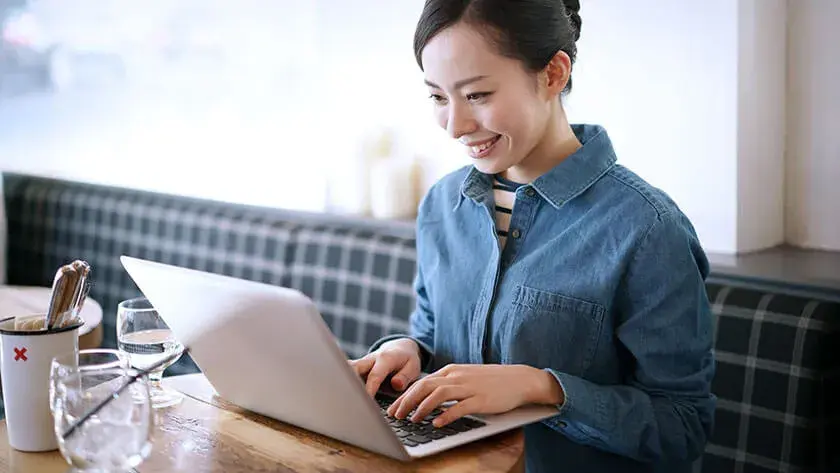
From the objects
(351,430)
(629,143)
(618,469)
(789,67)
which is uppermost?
(789,67)

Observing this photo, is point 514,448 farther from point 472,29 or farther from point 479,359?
point 472,29

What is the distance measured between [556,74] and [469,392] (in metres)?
0.49

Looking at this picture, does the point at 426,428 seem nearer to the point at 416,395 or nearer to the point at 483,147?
the point at 416,395

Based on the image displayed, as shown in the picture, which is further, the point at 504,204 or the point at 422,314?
the point at 422,314

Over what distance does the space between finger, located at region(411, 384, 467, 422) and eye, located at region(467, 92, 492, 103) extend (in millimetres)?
403

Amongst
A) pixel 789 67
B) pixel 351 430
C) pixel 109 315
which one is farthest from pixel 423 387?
pixel 109 315

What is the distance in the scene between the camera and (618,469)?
136 cm

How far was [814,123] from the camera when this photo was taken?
193cm

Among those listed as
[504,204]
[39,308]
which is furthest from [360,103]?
[504,204]

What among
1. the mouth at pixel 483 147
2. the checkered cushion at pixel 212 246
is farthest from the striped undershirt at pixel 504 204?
the checkered cushion at pixel 212 246

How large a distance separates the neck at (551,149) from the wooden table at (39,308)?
908 millimetres

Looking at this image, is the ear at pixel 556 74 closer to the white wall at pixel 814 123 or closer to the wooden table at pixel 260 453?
the wooden table at pixel 260 453

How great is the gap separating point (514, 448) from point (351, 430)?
0.17m

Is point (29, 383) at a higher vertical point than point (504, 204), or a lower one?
lower
